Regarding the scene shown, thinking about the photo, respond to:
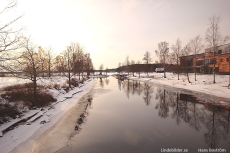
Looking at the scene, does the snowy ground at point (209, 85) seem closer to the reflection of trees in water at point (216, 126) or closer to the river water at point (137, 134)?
the reflection of trees in water at point (216, 126)

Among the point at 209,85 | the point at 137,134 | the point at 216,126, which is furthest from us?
the point at 209,85

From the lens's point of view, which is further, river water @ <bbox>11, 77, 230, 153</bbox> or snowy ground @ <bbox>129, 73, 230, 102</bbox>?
snowy ground @ <bbox>129, 73, 230, 102</bbox>

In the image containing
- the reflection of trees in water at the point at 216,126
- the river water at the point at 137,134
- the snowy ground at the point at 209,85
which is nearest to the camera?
the river water at the point at 137,134

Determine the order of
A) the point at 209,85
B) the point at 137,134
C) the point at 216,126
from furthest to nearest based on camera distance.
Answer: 1. the point at 209,85
2. the point at 216,126
3. the point at 137,134

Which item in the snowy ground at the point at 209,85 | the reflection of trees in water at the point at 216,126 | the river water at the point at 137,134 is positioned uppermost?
the snowy ground at the point at 209,85

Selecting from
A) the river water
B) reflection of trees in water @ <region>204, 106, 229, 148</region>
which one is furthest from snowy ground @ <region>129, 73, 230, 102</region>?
the river water

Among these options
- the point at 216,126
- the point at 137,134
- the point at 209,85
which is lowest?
the point at 137,134

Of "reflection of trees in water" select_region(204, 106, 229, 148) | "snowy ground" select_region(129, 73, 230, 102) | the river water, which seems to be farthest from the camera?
"snowy ground" select_region(129, 73, 230, 102)

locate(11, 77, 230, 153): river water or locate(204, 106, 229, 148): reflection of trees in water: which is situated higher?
locate(204, 106, 229, 148): reflection of trees in water

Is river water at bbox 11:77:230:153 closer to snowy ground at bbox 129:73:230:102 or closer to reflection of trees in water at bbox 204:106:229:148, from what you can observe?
reflection of trees in water at bbox 204:106:229:148

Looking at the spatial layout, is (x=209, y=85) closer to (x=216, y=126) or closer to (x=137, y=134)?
(x=216, y=126)

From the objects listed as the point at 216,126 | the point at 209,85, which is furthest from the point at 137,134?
the point at 209,85

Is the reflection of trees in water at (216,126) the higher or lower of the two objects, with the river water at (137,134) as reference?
higher

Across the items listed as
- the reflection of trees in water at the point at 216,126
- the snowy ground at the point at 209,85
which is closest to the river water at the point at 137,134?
the reflection of trees in water at the point at 216,126
